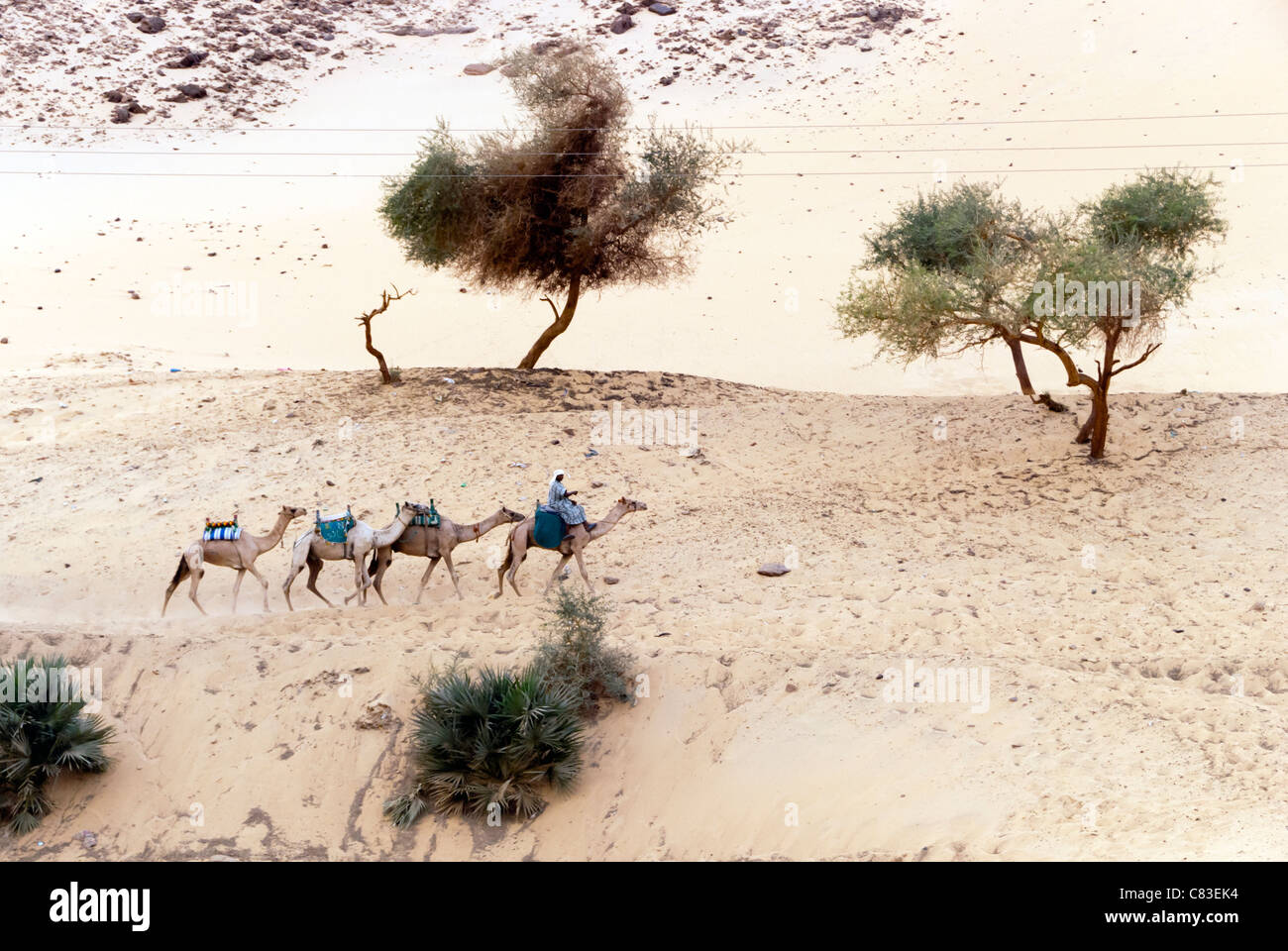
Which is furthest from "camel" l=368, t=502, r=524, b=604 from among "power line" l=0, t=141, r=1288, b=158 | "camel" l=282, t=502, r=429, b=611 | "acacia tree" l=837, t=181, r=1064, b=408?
"power line" l=0, t=141, r=1288, b=158

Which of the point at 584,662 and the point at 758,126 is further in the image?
the point at 758,126

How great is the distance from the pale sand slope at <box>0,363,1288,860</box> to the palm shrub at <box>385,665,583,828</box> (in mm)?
217

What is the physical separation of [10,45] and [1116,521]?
43.7m

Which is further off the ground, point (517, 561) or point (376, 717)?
point (517, 561)

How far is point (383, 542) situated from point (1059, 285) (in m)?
9.52

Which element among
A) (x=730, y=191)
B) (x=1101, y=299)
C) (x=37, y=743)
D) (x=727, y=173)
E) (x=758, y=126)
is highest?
(x=758, y=126)

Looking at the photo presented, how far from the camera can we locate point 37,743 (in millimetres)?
10289

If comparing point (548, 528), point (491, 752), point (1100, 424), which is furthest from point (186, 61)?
point (491, 752)

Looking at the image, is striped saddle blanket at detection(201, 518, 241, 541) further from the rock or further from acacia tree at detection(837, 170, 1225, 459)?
the rock

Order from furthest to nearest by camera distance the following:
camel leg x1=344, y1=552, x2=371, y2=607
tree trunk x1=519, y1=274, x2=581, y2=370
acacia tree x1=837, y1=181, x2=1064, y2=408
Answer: tree trunk x1=519, y1=274, x2=581, y2=370, acacia tree x1=837, y1=181, x2=1064, y2=408, camel leg x1=344, y1=552, x2=371, y2=607

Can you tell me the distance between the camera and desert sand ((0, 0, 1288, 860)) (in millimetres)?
9875

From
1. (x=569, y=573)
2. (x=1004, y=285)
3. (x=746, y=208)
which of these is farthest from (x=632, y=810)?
(x=746, y=208)

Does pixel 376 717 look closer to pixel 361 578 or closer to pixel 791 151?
pixel 361 578

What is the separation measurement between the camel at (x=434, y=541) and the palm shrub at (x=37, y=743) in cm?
346
